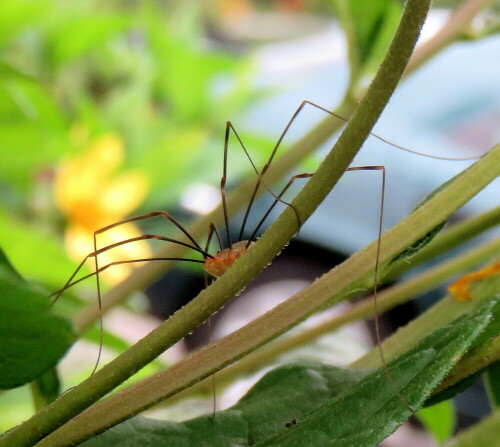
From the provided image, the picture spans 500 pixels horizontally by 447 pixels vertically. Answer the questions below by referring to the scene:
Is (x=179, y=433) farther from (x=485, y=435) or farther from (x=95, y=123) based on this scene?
(x=95, y=123)

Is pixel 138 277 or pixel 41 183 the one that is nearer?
pixel 138 277

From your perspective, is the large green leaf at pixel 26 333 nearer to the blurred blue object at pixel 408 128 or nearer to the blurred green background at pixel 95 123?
the blurred green background at pixel 95 123

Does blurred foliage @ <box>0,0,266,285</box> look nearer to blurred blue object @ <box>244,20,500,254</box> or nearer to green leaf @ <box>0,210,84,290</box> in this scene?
green leaf @ <box>0,210,84,290</box>

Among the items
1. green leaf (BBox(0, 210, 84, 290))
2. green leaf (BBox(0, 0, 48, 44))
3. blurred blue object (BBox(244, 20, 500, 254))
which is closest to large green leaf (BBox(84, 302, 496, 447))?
green leaf (BBox(0, 210, 84, 290))

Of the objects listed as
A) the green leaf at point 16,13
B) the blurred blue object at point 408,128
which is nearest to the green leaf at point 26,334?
the green leaf at point 16,13

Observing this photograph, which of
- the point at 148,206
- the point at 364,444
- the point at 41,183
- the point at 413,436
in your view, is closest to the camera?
the point at 364,444

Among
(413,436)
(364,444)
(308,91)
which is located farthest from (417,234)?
(308,91)

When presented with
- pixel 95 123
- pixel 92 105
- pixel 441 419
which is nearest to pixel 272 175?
pixel 441 419

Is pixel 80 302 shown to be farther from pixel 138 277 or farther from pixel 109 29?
pixel 109 29
